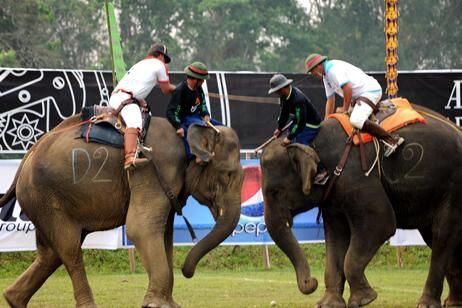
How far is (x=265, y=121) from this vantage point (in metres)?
21.1

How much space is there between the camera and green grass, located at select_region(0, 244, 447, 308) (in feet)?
50.0

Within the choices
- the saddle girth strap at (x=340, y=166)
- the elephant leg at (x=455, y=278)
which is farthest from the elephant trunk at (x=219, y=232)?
the elephant leg at (x=455, y=278)

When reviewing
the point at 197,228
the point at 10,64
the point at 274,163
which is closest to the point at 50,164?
the point at 274,163

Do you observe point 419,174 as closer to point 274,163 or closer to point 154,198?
point 274,163

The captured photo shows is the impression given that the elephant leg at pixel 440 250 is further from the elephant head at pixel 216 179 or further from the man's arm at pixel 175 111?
the man's arm at pixel 175 111

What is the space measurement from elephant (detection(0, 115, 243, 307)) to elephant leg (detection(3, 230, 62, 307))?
1.10 feet

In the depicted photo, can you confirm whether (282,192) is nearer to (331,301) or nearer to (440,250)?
(331,301)

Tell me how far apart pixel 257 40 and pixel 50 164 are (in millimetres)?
40595

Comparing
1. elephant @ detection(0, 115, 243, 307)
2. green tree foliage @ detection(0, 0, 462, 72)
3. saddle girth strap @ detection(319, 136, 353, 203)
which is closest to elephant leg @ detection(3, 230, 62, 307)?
elephant @ detection(0, 115, 243, 307)

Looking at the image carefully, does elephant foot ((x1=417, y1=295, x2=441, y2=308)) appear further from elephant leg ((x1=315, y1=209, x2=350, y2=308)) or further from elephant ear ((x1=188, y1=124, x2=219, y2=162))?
elephant ear ((x1=188, y1=124, x2=219, y2=162))

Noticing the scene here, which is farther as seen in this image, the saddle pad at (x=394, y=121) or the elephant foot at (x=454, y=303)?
the elephant foot at (x=454, y=303)

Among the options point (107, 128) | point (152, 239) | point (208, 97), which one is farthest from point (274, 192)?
point (208, 97)

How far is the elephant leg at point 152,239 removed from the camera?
12705 mm

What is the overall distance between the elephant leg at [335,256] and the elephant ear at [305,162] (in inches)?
25.7
